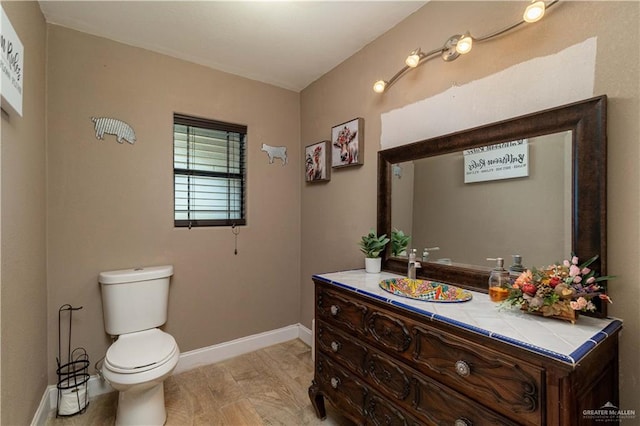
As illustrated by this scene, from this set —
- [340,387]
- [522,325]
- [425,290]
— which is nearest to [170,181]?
[340,387]

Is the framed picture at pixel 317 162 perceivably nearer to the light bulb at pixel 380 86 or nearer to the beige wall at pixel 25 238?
the light bulb at pixel 380 86

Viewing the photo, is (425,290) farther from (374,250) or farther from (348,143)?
(348,143)

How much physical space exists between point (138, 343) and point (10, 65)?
5.09 feet

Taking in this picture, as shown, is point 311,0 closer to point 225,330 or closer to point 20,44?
point 20,44

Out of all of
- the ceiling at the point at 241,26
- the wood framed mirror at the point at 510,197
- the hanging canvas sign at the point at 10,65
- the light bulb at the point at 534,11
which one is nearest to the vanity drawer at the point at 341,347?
the wood framed mirror at the point at 510,197

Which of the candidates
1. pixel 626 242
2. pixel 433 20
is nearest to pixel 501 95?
pixel 433 20

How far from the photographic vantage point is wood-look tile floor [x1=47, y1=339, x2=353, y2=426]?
178 cm

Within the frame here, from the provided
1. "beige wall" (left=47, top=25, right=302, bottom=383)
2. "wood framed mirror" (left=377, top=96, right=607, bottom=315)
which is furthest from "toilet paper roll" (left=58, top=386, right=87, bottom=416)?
"wood framed mirror" (left=377, top=96, right=607, bottom=315)

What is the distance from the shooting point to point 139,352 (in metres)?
1.69

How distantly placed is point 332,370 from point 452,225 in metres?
1.07

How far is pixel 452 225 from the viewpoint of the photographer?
1609 mm

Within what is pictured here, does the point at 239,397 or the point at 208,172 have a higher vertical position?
the point at 208,172

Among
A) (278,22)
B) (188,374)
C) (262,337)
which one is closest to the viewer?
(278,22)

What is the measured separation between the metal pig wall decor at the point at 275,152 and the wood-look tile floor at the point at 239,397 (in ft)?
5.90
